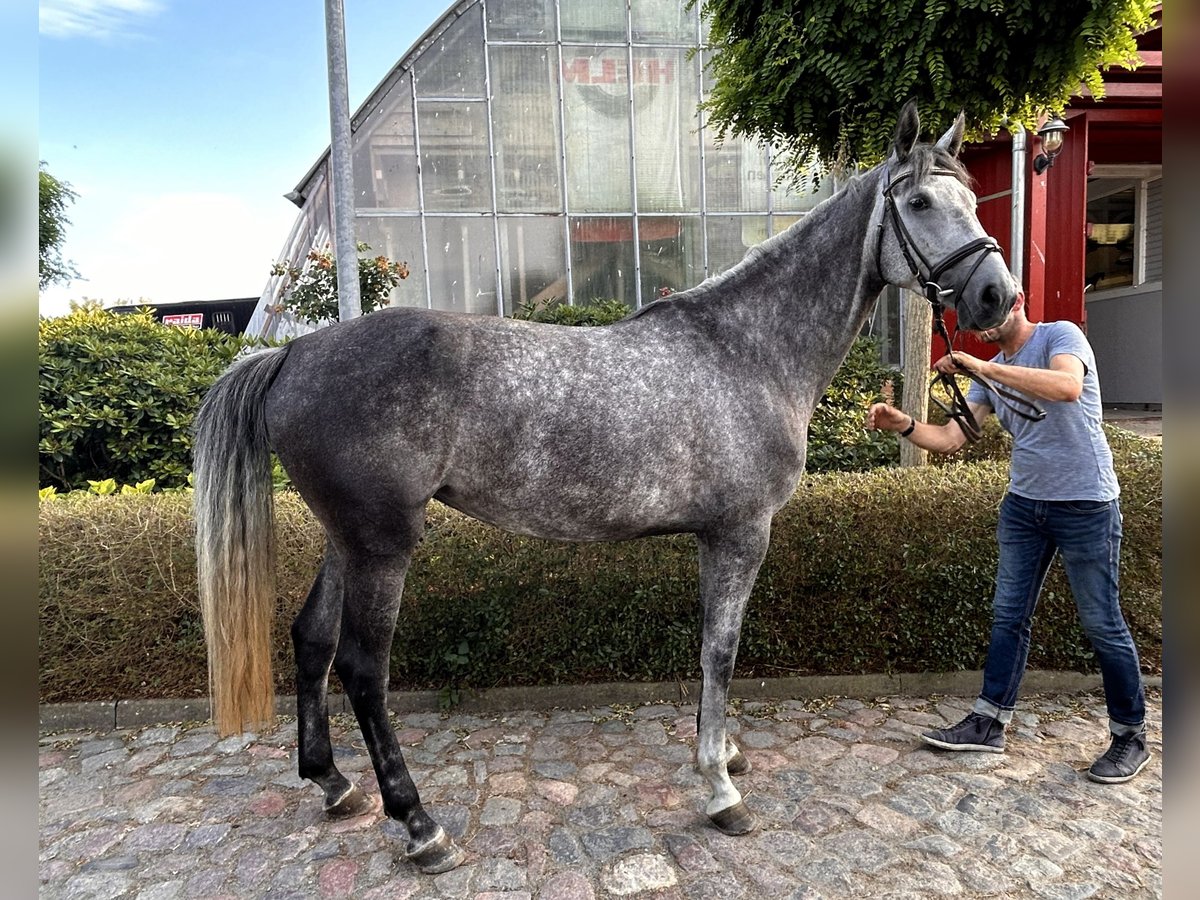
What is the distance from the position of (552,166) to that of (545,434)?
973 centimetres

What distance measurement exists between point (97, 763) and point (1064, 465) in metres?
4.59

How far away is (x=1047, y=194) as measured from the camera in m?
10.6

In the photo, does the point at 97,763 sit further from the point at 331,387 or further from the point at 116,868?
the point at 331,387

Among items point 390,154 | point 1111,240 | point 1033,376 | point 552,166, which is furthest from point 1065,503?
point 1111,240

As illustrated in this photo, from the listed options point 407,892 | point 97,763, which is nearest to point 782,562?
point 407,892

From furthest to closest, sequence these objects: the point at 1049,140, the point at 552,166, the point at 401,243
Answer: the point at 552,166 → the point at 401,243 → the point at 1049,140

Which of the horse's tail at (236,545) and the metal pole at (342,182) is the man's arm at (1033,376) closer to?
the horse's tail at (236,545)

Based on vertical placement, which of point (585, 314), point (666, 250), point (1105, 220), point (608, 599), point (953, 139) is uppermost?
point (1105, 220)

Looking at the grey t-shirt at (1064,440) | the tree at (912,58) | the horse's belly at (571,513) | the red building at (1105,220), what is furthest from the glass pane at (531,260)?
the horse's belly at (571,513)

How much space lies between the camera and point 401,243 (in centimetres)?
1077

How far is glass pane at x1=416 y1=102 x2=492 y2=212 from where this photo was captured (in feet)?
35.5

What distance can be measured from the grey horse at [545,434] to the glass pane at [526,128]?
8.95 metres

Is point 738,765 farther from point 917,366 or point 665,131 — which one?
point 665,131

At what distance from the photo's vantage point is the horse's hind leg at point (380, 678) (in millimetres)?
2496
